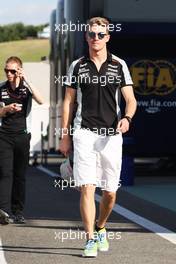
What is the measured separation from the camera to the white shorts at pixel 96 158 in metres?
7.90

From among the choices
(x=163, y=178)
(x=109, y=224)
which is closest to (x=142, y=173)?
(x=163, y=178)

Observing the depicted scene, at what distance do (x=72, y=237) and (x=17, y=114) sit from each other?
6.21 ft

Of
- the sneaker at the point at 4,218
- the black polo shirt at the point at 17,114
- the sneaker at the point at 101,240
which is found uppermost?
the black polo shirt at the point at 17,114

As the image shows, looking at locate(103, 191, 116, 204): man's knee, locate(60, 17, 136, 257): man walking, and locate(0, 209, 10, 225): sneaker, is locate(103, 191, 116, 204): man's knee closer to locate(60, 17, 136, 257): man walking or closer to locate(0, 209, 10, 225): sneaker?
locate(60, 17, 136, 257): man walking

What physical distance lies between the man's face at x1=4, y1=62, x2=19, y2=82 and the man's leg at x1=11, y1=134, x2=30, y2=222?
710mm

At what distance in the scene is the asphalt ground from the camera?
25.8ft

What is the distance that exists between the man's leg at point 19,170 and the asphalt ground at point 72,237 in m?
0.26

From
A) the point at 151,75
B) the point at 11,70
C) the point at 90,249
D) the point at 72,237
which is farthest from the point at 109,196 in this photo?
the point at 151,75

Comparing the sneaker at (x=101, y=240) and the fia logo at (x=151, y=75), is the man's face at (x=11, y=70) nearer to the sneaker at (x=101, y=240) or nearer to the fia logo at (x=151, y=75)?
the sneaker at (x=101, y=240)

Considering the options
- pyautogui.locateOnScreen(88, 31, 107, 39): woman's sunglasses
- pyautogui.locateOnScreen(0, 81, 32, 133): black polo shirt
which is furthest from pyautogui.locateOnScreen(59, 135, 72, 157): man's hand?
pyautogui.locateOnScreen(0, 81, 32, 133): black polo shirt

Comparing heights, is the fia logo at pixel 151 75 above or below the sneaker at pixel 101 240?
above

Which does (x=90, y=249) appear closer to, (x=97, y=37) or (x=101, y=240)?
(x=101, y=240)

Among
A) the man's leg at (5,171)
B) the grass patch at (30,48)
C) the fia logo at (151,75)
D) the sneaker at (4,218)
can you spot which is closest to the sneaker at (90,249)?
the sneaker at (4,218)

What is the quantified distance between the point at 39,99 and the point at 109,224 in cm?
170
